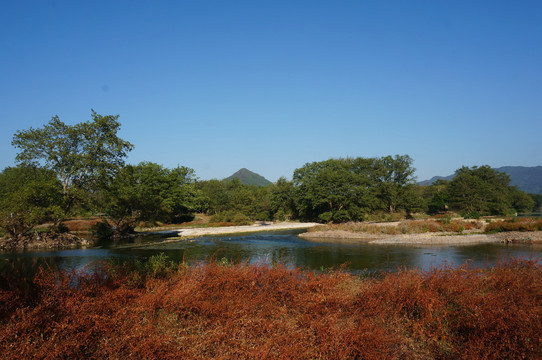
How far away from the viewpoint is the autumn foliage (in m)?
5.47

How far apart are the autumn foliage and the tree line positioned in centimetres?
2728

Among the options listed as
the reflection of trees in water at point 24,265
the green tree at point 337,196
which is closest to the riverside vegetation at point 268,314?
the reflection of trees in water at point 24,265

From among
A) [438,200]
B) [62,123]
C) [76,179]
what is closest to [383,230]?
[76,179]

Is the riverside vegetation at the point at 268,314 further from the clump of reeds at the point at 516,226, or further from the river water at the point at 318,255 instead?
the clump of reeds at the point at 516,226

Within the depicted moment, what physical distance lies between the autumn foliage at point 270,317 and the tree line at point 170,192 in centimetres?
2728

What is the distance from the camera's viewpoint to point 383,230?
39.0 metres

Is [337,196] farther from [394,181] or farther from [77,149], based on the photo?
[77,149]

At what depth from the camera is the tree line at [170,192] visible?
1235 inches

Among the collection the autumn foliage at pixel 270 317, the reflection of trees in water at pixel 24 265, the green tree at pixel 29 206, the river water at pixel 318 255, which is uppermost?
A: the green tree at pixel 29 206

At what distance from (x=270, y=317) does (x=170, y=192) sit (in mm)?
61299

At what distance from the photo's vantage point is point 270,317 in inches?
282

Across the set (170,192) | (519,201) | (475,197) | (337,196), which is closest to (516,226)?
(337,196)

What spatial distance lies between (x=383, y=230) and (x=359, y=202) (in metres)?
18.1

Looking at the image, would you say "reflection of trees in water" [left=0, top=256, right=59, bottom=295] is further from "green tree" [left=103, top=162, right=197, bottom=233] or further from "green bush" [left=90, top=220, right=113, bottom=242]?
"green bush" [left=90, top=220, right=113, bottom=242]
